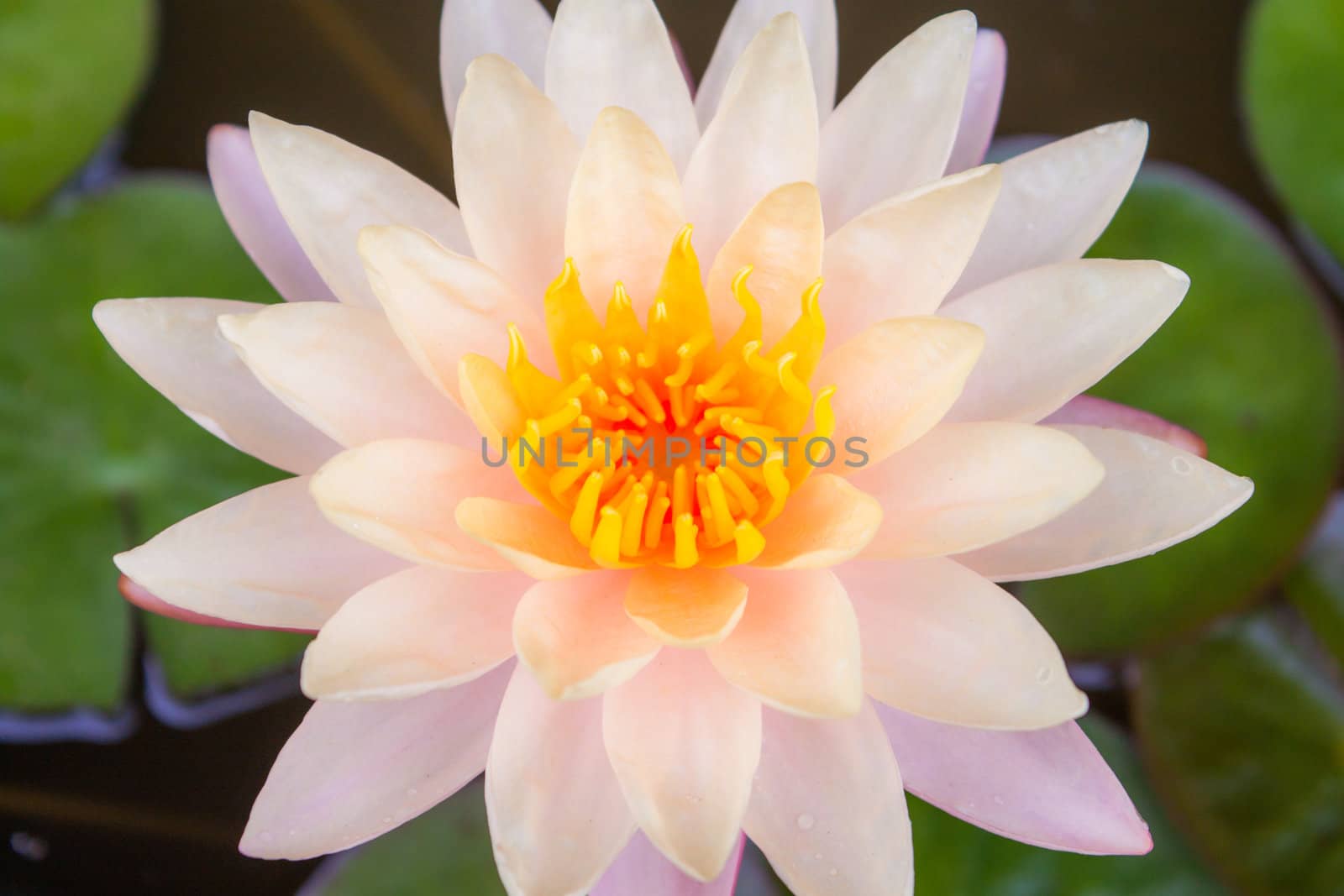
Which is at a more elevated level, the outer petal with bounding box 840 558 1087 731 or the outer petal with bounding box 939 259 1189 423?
the outer petal with bounding box 939 259 1189 423

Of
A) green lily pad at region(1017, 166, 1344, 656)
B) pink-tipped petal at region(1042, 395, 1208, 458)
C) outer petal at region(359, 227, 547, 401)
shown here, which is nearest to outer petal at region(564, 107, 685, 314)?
outer petal at region(359, 227, 547, 401)

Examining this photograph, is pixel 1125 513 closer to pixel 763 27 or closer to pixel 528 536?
pixel 528 536

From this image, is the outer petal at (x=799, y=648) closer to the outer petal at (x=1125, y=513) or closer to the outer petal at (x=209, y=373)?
the outer petal at (x=1125, y=513)

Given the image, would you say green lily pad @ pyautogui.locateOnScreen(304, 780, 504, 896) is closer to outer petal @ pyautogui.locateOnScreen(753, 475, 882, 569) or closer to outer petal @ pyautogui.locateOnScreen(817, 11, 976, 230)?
outer petal @ pyautogui.locateOnScreen(753, 475, 882, 569)

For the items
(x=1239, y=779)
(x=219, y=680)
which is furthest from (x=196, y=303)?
(x=1239, y=779)

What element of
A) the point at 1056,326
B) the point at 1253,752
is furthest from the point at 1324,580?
the point at 1056,326

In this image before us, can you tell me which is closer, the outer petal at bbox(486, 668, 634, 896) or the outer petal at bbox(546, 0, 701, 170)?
the outer petal at bbox(486, 668, 634, 896)

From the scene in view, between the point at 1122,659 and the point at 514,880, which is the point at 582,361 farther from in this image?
the point at 1122,659
